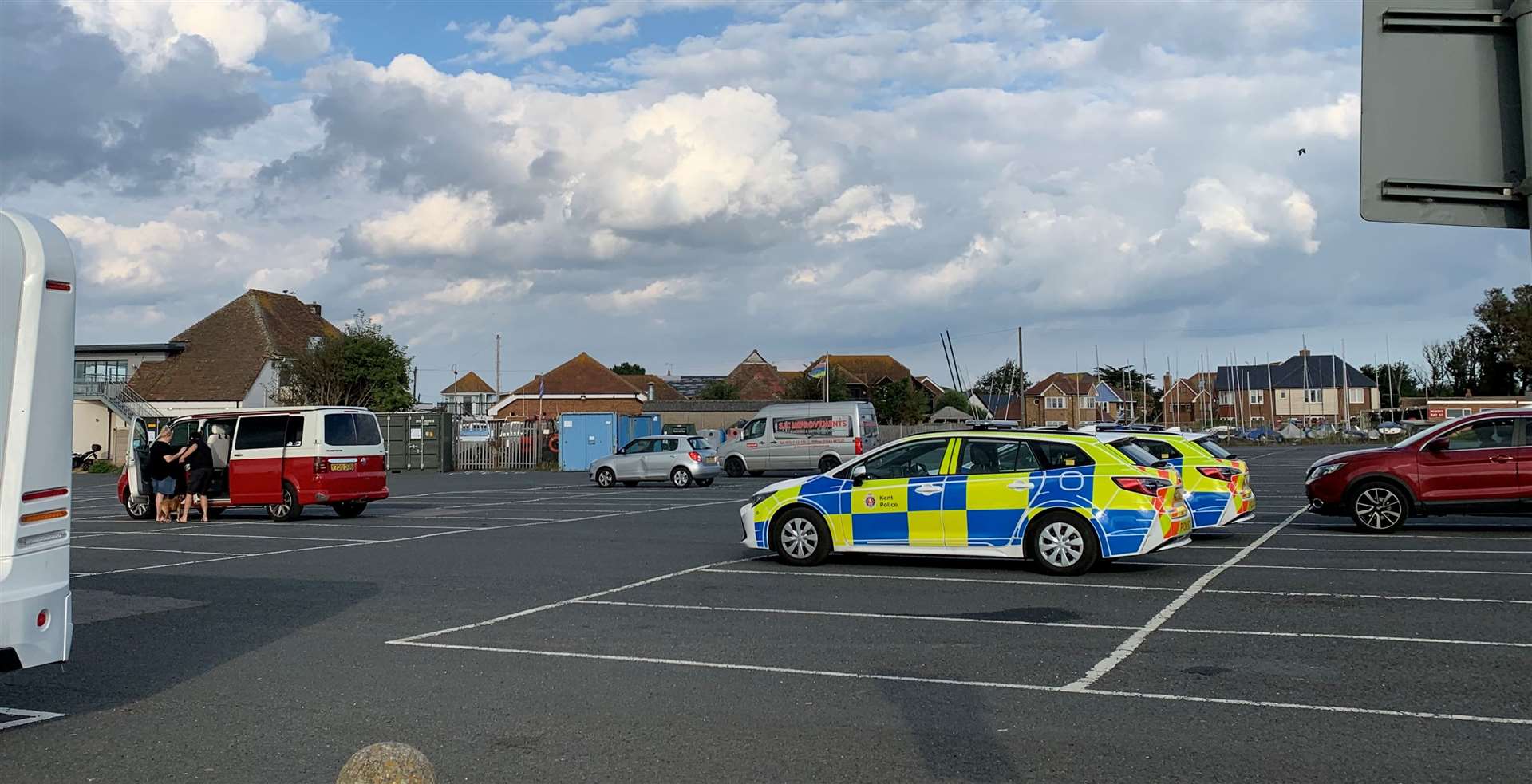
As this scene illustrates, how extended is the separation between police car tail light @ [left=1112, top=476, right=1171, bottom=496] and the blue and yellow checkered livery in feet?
0.11

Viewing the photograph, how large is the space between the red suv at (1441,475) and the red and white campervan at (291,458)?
51.1 feet

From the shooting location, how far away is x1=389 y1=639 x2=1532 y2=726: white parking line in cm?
692

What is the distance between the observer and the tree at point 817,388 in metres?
90.1

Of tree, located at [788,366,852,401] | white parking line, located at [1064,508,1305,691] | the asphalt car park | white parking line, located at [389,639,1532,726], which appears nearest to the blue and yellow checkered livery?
the asphalt car park

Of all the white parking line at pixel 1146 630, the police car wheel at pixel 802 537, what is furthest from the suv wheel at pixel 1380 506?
the police car wheel at pixel 802 537

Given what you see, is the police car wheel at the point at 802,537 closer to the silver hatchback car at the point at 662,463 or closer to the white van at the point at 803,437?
the silver hatchback car at the point at 662,463

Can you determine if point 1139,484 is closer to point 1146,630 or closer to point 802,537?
point 1146,630

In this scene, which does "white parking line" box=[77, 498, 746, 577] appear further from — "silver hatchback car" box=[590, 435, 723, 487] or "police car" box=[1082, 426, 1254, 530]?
"silver hatchback car" box=[590, 435, 723, 487]

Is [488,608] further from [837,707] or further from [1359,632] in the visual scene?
[1359,632]

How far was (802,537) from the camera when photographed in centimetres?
1389

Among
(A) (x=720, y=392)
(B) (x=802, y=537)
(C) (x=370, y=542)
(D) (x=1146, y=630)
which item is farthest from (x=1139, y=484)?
(A) (x=720, y=392)

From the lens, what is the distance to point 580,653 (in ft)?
29.5

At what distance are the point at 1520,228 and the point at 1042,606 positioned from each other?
7887mm

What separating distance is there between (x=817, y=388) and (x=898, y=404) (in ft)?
19.8
